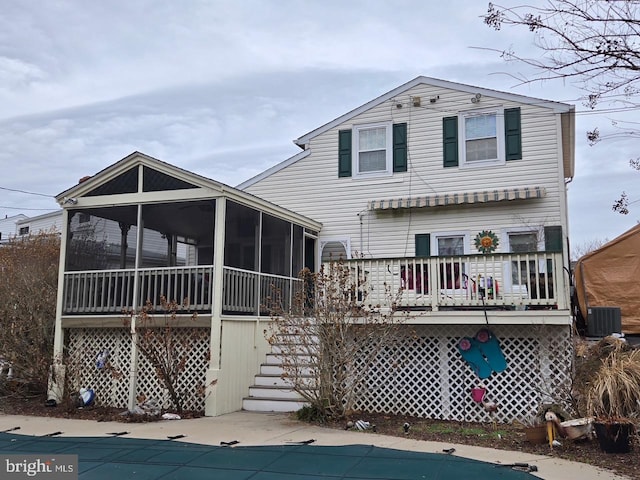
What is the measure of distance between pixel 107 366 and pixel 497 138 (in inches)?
366

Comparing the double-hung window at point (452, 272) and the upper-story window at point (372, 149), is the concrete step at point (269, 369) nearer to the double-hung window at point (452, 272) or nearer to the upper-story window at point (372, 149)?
the double-hung window at point (452, 272)

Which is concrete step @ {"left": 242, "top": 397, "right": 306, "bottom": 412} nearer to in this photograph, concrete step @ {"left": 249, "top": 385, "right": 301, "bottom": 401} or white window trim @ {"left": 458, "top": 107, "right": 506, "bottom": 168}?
concrete step @ {"left": 249, "top": 385, "right": 301, "bottom": 401}

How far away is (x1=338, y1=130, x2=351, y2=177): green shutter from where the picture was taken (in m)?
14.2

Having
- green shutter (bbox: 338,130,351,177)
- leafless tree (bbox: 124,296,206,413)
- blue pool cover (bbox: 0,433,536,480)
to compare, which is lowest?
blue pool cover (bbox: 0,433,536,480)

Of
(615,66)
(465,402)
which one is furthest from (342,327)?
(615,66)

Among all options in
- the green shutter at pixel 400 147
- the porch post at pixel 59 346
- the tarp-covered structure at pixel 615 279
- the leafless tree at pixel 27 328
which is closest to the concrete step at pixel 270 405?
the porch post at pixel 59 346

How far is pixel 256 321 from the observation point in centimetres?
1123

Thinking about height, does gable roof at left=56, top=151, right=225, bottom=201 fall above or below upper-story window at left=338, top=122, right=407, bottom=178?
below

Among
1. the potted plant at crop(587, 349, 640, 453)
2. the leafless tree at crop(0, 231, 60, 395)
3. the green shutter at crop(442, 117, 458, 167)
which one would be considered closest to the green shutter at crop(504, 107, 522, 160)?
the green shutter at crop(442, 117, 458, 167)

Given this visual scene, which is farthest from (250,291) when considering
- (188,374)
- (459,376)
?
(459,376)

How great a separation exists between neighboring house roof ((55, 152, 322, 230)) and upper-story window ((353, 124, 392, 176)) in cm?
290

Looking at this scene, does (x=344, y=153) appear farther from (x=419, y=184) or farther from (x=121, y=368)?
(x=121, y=368)

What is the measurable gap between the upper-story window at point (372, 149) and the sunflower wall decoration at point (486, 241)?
2693 millimetres

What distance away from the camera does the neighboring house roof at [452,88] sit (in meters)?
12.7
